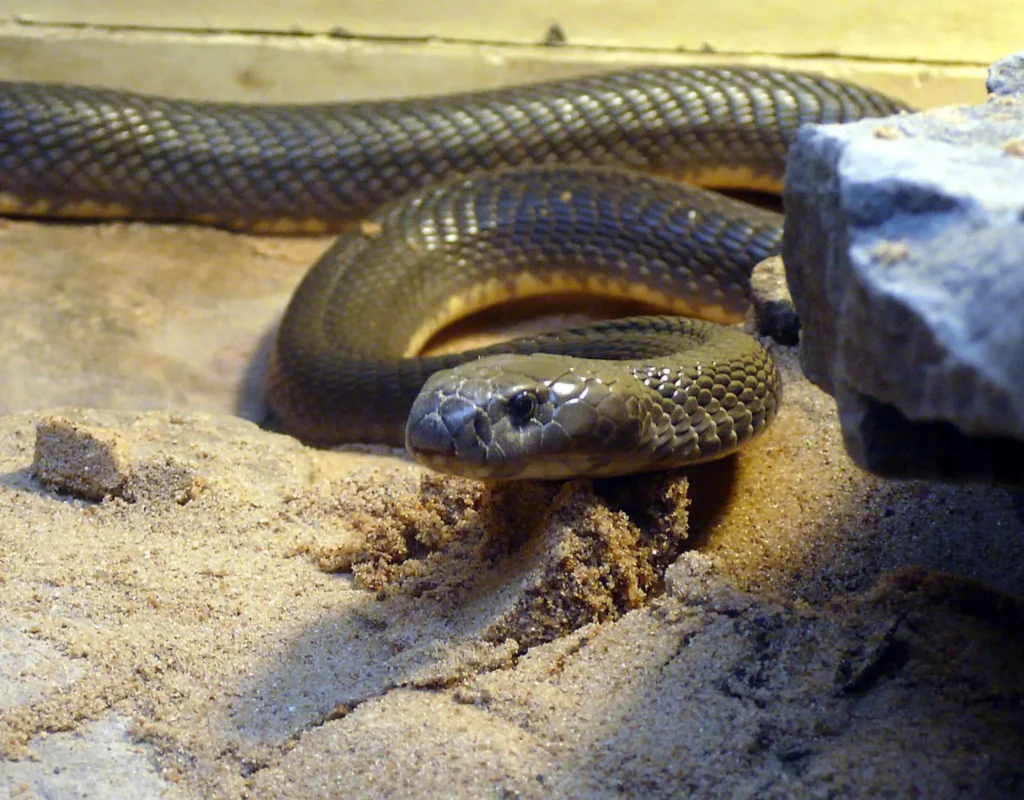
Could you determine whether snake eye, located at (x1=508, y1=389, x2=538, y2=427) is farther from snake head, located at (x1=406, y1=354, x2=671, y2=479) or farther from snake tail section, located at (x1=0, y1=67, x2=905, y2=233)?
snake tail section, located at (x1=0, y1=67, x2=905, y2=233)

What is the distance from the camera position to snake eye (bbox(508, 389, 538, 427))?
1.68 meters

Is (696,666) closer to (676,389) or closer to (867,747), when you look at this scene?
(867,747)

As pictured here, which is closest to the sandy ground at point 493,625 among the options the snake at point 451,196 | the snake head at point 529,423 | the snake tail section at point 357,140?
the snake head at point 529,423

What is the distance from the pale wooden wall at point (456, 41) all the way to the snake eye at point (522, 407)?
9.19 ft

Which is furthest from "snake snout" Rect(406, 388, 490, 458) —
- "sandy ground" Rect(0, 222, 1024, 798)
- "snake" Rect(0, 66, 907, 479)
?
"snake" Rect(0, 66, 907, 479)

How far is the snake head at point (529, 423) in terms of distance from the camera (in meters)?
1.65

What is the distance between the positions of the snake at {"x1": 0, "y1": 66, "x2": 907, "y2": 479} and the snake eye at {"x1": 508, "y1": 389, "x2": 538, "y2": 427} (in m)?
0.44

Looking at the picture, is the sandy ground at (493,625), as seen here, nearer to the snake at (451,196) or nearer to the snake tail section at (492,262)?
the snake at (451,196)

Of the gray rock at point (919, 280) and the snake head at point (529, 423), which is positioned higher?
the gray rock at point (919, 280)

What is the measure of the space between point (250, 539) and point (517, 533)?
0.53 meters

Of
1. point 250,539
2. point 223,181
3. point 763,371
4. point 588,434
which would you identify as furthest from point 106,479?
point 223,181

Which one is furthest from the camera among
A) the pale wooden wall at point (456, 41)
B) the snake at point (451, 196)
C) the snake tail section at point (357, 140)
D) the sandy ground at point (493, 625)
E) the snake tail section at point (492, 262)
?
the pale wooden wall at point (456, 41)

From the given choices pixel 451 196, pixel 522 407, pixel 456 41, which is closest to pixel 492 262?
pixel 451 196

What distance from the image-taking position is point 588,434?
5.51 ft
